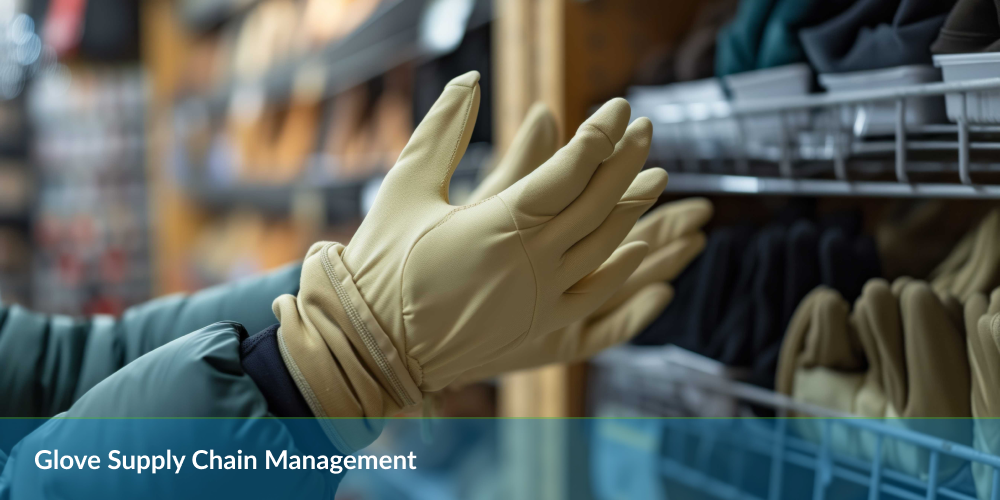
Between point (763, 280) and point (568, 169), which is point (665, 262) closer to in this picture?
point (763, 280)

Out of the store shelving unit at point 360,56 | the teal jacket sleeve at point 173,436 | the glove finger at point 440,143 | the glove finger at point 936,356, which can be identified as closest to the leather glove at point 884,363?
the glove finger at point 936,356

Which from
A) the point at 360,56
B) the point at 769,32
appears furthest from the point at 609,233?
the point at 360,56

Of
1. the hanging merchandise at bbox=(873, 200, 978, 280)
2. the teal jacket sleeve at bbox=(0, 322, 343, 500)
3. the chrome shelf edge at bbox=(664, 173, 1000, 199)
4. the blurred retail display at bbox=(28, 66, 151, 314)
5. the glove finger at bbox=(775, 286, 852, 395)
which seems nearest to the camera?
the teal jacket sleeve at bbox=(0, 322, 343, 500)

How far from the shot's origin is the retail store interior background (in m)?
0.54

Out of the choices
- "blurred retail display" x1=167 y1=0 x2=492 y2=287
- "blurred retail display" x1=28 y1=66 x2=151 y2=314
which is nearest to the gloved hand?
"blurred retail display" x1=167 y1=0 x2=492 y2=287

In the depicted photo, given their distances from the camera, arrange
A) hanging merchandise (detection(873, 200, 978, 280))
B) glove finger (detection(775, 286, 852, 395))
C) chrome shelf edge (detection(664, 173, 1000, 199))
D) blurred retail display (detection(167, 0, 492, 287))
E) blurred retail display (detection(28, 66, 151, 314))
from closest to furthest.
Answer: chrome shelf edge (detection(664, 173, 1000, 199)) < glove finger (detection(775, 286, 852, 395)) < hanging merchandise (detection(873, 200, 978, 280)) < blurred retail display (detection(167, 0, 492, 287)) < blurred retail display (detection(28, 66, 151, 314))

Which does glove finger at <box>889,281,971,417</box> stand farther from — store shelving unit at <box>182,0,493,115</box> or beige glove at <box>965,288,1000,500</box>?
store shelving unit at <box>182,0,493,115</box>

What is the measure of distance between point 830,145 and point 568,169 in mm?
351

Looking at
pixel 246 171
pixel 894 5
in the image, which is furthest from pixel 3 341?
pixel 246 171

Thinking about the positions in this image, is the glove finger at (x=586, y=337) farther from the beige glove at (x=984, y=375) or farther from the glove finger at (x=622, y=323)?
the beige glove at (x=984, y=375)

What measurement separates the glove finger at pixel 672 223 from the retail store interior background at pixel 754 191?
0.08 m

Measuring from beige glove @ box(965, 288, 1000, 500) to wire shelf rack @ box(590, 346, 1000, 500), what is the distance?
1 centimetres

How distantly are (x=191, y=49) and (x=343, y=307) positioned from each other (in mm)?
2582

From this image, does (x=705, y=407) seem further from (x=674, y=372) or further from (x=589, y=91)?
(x=589, y=91)
